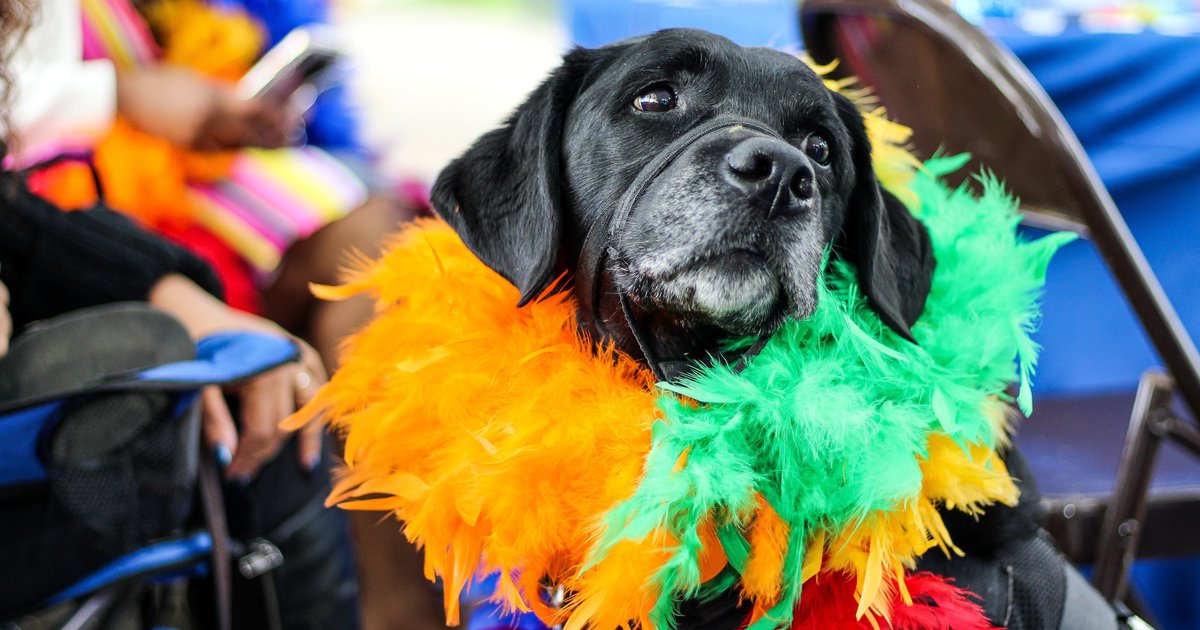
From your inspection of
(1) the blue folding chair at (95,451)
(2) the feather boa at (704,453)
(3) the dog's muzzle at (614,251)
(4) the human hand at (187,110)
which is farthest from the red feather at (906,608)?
(4) the human hand at (187,110)

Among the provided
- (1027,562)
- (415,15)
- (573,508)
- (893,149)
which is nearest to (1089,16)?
(893,149)

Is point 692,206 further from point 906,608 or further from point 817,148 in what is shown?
point 906,608

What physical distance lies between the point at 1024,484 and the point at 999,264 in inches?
11.1

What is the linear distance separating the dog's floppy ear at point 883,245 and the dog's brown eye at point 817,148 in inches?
2.2

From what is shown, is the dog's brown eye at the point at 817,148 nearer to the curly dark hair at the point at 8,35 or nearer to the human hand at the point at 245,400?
the human hand at the point at 245,400

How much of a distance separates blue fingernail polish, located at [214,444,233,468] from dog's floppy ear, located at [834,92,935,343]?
90 centimetres

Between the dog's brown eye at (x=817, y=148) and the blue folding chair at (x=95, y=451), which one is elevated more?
the dog's brown eye at (x=817, y=148)

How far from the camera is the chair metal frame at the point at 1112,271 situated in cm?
143

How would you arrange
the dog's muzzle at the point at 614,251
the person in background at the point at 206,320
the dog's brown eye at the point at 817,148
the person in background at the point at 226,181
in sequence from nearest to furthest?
the dog's muzzle at the point at 614,251, the dog's brown eye at the point at 817,148, the person in background at the point at 206,320, the person in background at the point at 226,181

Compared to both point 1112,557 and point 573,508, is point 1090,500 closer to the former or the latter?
point 1112,557

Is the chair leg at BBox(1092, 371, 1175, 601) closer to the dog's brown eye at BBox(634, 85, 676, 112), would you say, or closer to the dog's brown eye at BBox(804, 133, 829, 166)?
the dog's brown eye at BBox(804, 133, 829, 166)

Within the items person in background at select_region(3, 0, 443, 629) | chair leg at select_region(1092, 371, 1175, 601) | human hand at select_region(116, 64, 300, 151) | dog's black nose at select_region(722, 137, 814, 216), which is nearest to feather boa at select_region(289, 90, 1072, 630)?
dog's black nose at select_region(722, 137, 814, 216)

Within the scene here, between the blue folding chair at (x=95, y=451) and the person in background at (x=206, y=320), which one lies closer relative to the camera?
the blue folding chair at (x=95, y=451)

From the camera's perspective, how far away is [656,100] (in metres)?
1.22
